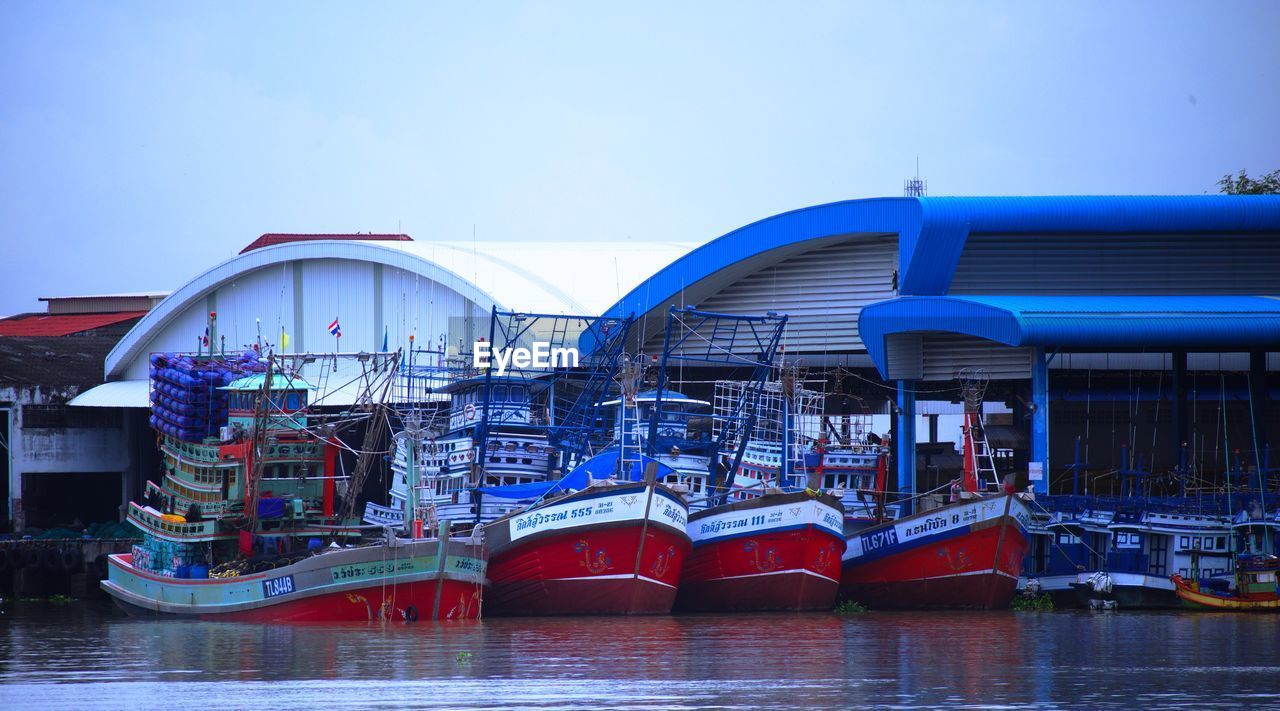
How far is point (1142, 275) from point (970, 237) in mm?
5118

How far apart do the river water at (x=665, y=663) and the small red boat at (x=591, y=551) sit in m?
0.74

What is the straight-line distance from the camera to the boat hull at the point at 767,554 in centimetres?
3472

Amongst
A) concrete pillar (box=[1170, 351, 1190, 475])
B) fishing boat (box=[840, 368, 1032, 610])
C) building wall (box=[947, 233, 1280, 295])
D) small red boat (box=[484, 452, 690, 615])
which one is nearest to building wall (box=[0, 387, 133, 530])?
small red boat (box=[484, 452, 690, 615])

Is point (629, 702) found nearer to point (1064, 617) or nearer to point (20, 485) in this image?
point (1064, 617)

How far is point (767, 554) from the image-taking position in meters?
35.0

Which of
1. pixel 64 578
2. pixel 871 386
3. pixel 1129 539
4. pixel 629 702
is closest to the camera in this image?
pixel 629 702

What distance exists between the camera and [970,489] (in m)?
36.5

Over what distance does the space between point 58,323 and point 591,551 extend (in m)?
50.1

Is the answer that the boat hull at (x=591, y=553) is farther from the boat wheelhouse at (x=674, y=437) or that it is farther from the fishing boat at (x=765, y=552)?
the boat wheelhouse at (x=674, y=437)

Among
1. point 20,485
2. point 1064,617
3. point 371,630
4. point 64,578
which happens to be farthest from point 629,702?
point 20,485

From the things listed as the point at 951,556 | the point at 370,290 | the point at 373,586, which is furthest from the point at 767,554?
the point at 370,290

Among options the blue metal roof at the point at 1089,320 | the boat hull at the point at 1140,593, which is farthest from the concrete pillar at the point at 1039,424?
the boat hull at the point at 1140,593

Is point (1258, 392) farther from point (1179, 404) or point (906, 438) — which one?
point (906, 438)

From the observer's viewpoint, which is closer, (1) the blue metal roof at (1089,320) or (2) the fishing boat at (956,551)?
(2) the fishing boat at (956,551)
